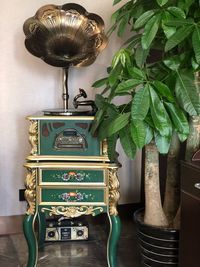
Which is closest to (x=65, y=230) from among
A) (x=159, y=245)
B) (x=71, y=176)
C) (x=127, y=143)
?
(x=71, y=176)

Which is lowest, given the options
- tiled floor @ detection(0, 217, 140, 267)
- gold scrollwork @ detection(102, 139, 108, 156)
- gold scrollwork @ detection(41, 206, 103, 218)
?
tiled floor @ detection(0, 217, 140, 267)

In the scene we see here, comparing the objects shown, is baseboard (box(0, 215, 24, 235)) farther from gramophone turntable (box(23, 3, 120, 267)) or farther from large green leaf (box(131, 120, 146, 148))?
large green leaf (box(131, 120, 146, 148))

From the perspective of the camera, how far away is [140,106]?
144 cm

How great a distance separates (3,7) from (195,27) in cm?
137

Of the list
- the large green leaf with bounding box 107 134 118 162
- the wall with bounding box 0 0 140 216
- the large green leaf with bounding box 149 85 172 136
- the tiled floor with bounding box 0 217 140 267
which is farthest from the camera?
the wall with bounding box 0 0 140 216

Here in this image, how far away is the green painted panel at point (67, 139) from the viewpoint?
1822 millimetres

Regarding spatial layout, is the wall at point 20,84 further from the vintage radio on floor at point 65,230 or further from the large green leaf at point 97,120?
the large green leaf at point 97,120

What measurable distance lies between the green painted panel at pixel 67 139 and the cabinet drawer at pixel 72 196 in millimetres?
181

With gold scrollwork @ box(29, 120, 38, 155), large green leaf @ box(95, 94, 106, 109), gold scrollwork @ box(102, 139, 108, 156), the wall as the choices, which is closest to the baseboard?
the wall

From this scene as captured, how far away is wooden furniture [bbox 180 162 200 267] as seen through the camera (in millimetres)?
1471

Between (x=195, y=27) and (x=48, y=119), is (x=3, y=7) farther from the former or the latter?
(x=195, y=27)

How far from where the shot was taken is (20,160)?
2457 mm

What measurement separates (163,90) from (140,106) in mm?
110

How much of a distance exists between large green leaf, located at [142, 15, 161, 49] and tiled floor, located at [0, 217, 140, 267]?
126 centimetres
